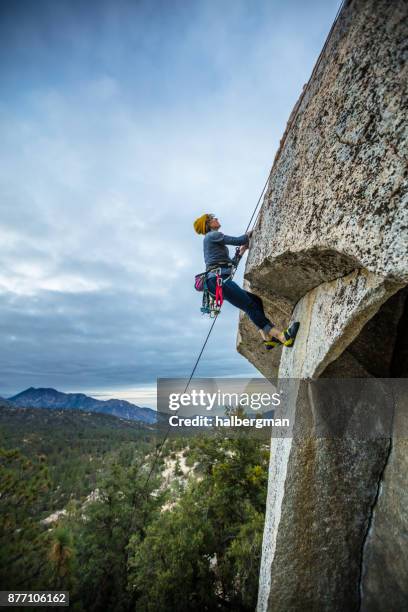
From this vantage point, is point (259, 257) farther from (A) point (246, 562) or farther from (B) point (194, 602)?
(B) point (194, 602)

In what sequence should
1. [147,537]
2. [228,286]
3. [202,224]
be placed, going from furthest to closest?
[147,537] < [202,224] < [228,286]

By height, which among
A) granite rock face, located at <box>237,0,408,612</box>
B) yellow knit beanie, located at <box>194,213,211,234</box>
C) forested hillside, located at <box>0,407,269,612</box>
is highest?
yellow knit beanie, located at <box>194,213,211,234</box>

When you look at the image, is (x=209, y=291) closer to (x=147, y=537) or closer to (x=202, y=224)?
(x=202, y=224)

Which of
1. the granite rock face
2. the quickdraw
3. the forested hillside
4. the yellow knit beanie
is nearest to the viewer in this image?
the granite rock face

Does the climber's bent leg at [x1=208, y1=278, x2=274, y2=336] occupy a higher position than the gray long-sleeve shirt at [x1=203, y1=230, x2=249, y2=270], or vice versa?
the gray long-sleeve shirt at [x1=203, y1=230, x2=249, y2=270]

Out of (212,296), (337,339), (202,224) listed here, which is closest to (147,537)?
(212,296)

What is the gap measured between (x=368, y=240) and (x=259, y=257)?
6.20 feet

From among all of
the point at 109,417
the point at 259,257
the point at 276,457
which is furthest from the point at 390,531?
the point at 109,417

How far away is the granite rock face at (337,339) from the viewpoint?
8.97 feet

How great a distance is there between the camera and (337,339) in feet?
10.6

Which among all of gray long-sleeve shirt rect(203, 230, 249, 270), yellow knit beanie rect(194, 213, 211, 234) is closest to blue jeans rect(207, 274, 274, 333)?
gray long-sleeve shirt rect(203, 230, 249, 270)

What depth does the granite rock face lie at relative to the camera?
2.73 meters

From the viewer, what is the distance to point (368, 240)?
2.59 metres

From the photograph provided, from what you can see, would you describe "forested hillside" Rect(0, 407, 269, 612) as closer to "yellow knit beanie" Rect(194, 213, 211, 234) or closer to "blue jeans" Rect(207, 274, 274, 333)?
"blue jeans" Rect(207, 274, 274, 333)
